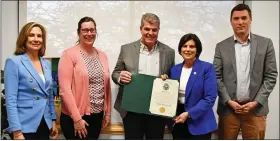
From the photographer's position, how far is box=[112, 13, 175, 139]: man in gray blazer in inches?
101

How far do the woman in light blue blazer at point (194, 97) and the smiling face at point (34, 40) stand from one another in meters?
1.01

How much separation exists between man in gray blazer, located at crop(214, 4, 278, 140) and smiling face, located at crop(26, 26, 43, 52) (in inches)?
60.4

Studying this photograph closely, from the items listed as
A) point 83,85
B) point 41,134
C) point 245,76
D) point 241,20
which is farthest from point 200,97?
point 41,134

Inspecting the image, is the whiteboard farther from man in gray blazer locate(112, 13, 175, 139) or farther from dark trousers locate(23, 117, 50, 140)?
dark trousers locate(23, 117, 50, 140)

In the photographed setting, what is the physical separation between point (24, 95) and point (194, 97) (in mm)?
1305

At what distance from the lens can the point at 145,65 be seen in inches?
104

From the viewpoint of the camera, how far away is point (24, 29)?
7.25 feet

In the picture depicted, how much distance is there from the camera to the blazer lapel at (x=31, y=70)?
7.09ft

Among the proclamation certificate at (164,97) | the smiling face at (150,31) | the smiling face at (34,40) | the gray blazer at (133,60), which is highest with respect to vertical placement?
the smiling face at (150,31)

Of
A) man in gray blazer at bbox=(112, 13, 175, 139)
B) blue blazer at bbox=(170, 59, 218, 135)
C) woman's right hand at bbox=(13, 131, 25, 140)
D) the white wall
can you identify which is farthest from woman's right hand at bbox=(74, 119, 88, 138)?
the white wall

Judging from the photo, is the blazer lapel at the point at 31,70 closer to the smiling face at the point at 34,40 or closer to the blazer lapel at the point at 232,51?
the smiling face at the point at 34,40

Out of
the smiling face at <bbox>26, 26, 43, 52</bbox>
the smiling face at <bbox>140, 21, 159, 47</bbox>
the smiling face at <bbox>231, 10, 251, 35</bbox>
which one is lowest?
the smiling face at <bbox>26, 26, 43, 52</bbox>

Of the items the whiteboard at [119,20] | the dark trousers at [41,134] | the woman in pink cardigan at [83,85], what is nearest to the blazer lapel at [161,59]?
the woman in pink cardigan at [83,85]

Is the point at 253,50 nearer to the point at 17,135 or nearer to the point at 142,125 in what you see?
the point at 142,125
